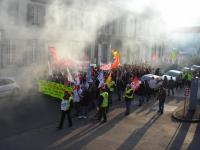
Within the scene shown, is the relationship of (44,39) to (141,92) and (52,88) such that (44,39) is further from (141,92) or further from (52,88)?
(141,92)

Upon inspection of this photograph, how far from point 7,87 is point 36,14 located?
10119 mm

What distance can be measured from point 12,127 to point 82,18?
1544 centimetres

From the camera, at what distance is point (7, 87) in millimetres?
16781

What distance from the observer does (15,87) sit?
17375 mm

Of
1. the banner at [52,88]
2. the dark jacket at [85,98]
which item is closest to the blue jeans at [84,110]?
the dark jacket at [85,98]

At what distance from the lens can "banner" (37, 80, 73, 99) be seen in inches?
612

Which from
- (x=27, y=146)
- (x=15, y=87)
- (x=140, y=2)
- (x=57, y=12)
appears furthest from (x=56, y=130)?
(x=140, y=2)

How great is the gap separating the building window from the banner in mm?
9111

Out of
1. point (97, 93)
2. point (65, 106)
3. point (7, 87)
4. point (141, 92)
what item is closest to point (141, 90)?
point (141, 92)

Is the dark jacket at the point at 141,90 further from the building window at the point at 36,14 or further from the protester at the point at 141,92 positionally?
the building window at the point at 36,14

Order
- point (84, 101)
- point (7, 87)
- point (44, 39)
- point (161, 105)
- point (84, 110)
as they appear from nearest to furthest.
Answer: point (84, 101) < point (84, 110) < point (161, 105) < point (7, 87) < point (44, 39)

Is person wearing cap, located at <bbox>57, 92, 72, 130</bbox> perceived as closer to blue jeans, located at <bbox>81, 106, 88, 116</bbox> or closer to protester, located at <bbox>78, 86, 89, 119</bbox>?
protester, located at <bbox>78, 86, 89, 119</bbox>

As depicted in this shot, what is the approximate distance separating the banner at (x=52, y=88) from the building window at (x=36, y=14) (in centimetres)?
911

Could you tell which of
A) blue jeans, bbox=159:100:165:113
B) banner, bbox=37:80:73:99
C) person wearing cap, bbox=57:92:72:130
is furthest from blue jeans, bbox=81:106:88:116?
blue jeans, bbox=159:100:165:113
